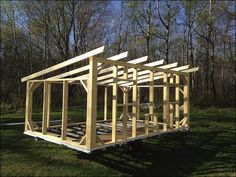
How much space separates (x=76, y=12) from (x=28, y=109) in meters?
14.4

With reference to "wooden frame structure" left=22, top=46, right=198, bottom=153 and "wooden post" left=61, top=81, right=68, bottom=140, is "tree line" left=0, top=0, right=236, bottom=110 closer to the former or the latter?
"wooden frame structure" left=22, top=46, right=198, bottom=153

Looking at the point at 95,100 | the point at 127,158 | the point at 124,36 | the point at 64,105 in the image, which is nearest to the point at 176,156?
the point at 127,158

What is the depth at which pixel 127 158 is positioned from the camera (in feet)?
24.2

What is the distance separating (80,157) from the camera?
729 cm

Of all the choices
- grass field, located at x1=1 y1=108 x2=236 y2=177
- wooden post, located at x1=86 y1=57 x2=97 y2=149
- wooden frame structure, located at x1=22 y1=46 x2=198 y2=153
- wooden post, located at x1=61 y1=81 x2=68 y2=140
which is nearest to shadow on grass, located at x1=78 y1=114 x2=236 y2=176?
grass field, located at x1=1 y1=108 x2=236 y2=177

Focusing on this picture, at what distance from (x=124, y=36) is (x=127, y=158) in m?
18.6

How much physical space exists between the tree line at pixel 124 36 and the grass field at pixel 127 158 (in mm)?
8093

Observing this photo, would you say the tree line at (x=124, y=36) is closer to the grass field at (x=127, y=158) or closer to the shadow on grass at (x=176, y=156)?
the grass field at (x=127, y=158)

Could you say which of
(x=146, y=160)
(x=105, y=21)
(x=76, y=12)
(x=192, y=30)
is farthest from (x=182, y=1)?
(x=146, y=160)

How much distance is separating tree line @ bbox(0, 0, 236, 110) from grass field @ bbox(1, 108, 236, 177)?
8.09 metres

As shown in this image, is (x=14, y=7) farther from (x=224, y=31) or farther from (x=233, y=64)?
(x=233, y=64)

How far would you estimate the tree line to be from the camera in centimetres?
1873

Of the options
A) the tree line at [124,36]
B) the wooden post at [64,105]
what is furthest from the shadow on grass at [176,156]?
the tree line at [124,36]

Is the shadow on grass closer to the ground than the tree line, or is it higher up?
closer to the ground
